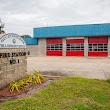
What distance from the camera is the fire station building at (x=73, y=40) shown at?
3191 centimetres

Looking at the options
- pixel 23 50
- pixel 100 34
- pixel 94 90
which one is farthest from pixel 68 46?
pixel 94 90

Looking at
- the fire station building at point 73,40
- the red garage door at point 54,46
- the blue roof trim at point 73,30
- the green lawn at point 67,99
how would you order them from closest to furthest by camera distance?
the green lawn at point 67,99 → the blue roof trim at point 73,30 → the fire station building at point 73,40 → the red garage door at point 54,46

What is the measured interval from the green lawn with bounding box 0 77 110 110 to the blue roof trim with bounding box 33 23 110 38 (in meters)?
24.2

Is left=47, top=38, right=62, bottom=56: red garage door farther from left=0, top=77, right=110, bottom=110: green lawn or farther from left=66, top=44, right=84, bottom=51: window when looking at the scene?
left=0, top=77, right=110, bottom=110: green lawn

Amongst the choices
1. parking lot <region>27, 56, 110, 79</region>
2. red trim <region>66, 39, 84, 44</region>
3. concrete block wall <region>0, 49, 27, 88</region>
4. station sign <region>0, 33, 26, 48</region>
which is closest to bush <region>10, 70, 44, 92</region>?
concrete block wall <region>0, 49, 27, 88</region>

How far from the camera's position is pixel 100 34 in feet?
102

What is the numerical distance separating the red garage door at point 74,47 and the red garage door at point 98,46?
1.44 m

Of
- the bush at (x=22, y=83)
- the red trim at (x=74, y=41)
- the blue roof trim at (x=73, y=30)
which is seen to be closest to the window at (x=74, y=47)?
the red trim at (x=74, y=41)

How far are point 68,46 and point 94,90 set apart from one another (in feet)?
88.4

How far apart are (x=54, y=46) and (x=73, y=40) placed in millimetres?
3952

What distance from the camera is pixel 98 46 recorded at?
32625 mm

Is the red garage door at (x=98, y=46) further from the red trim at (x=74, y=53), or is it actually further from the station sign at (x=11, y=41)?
the station sign at (x=11, y=41)

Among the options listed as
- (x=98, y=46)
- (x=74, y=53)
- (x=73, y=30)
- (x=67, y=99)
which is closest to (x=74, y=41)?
(x=73, y=30)

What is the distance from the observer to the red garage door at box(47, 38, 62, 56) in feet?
115
